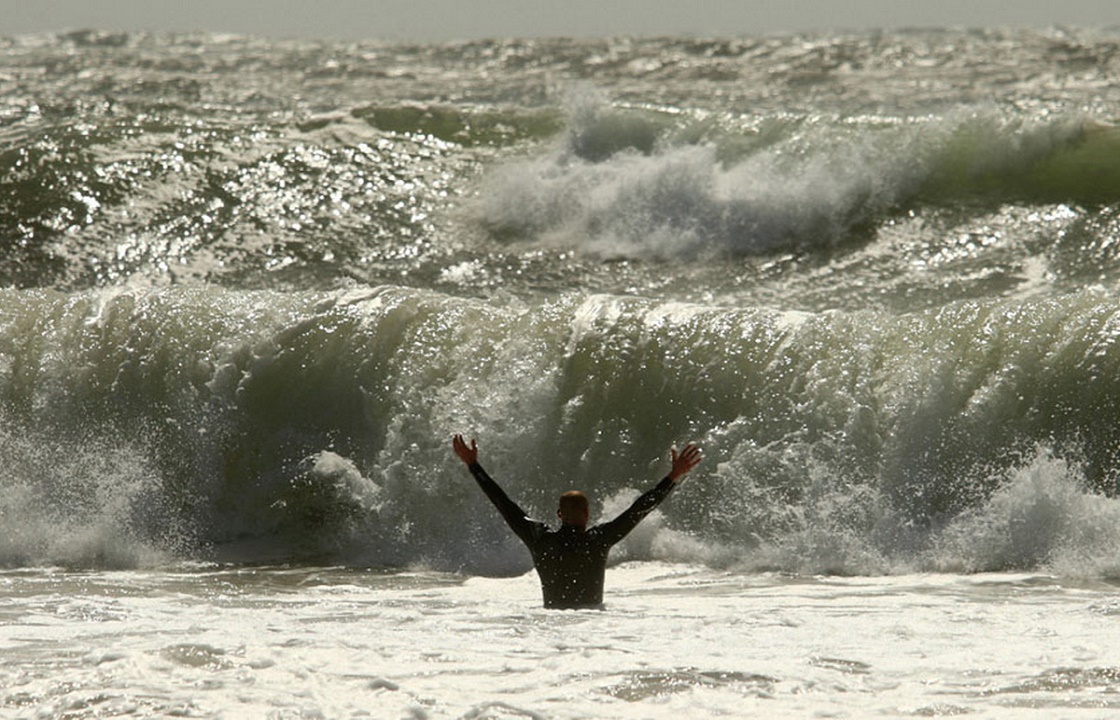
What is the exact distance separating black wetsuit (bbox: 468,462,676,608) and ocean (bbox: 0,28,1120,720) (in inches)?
8.7

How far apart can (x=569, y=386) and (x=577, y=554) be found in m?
2.63

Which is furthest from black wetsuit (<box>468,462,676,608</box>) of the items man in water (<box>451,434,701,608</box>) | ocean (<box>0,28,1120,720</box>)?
ocean (<box>0,28,1120,720</box>)

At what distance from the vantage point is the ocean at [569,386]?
526 cm

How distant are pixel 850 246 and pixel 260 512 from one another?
545 cm

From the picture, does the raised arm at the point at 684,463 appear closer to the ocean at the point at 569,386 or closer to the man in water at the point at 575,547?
the man in water at the point at 575,547

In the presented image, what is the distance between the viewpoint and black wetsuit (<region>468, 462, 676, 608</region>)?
21.1 ft

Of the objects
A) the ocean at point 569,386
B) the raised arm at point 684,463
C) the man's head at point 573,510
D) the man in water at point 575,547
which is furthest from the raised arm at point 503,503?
the raised arm at point 684,463

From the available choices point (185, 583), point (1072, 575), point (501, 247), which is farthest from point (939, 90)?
point (185, 583)

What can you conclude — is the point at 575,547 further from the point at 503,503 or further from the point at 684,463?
the point at 684,463

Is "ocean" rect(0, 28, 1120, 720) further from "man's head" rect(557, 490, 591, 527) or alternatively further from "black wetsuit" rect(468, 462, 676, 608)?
"man's head" rect(557, 490, 591, 527)

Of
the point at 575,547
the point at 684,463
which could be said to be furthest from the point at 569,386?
the point at 684,463

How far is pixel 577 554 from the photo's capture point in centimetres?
641

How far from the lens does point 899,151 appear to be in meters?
13.0

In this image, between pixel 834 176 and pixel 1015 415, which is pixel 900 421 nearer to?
pixel 1015 415
